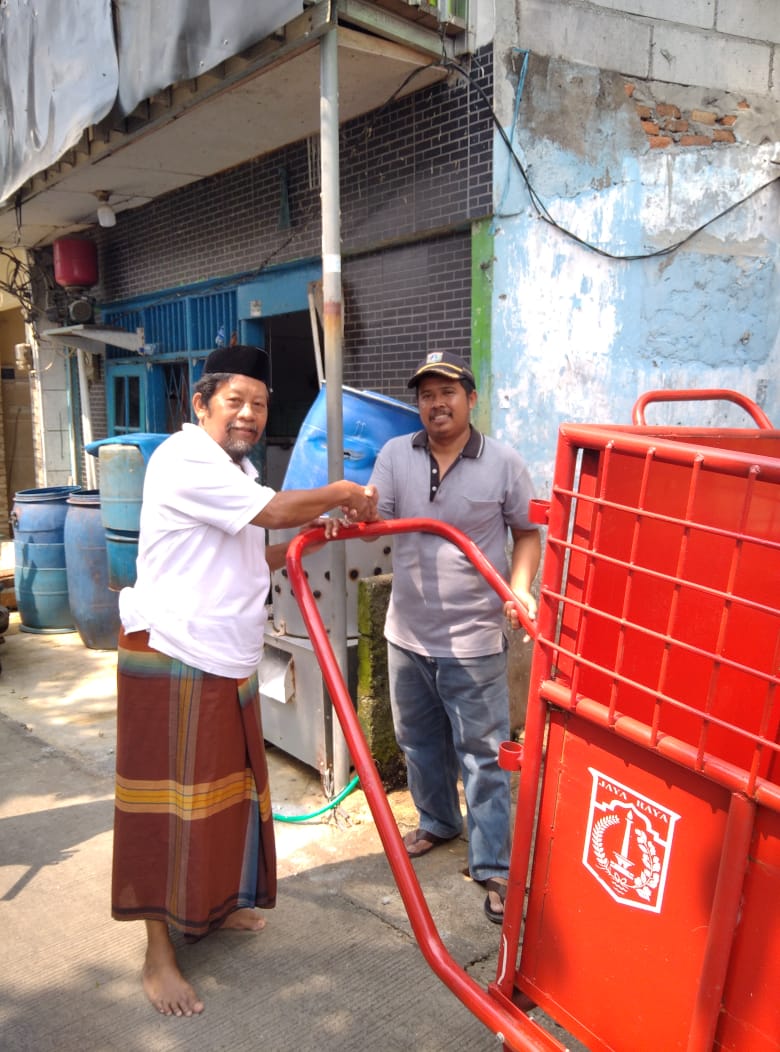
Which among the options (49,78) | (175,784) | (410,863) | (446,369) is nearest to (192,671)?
(175,784)

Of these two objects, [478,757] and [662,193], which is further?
[662,193]

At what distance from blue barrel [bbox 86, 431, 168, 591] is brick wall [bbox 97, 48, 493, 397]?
5.28ft

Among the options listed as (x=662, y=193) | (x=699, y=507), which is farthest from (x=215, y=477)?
(x=662, y=193)

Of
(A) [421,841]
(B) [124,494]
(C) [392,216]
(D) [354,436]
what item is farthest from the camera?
(B) [124,494]

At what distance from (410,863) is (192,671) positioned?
87cm

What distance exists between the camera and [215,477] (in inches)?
92.2

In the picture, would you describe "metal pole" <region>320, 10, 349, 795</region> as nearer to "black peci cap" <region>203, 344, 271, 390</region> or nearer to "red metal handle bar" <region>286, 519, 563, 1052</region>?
"black peci cap" <region>203, 344, 271, 390</region>

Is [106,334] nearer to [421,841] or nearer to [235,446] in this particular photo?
[235,446]

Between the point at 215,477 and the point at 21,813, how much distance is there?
2409 mm

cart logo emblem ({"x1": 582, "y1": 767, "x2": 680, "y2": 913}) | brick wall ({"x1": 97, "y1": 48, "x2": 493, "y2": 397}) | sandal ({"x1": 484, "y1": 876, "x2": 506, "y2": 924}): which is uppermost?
brick wall ({"x1": 97, "y1": 48, "x2": 493, "y2": 397})

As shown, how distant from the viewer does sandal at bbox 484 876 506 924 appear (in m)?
2.93

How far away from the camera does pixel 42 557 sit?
6.68m

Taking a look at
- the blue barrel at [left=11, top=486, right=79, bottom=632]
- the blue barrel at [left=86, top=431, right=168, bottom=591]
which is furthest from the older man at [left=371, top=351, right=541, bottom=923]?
the blue barrel at [left=11, top=486, right=79, bottom=632]

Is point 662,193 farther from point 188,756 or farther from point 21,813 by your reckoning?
point 21,813
